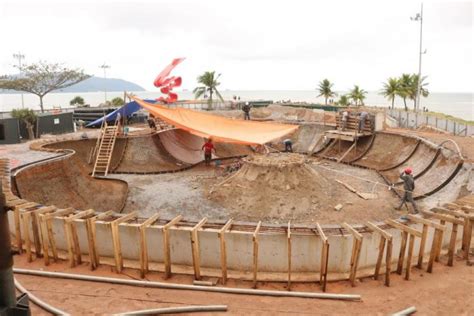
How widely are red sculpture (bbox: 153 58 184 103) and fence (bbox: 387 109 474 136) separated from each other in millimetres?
20199

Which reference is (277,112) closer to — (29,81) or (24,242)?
(29,81)

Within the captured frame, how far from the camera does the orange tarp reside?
21391 mm

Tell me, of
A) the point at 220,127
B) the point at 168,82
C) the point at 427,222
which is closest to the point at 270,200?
the point at 220,127

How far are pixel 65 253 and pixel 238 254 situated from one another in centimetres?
454

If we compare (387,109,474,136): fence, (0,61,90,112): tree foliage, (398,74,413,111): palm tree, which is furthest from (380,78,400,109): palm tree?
(0,61,90,112): tree foliage

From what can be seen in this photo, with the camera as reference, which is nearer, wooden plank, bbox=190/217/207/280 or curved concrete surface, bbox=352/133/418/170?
wooden plank, bbox=190/217/207/280

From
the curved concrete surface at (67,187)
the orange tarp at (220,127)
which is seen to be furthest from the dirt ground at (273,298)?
the orange tarp at (220,127)

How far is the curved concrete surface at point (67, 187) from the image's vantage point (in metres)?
15.0

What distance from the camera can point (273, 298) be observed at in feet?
24.8

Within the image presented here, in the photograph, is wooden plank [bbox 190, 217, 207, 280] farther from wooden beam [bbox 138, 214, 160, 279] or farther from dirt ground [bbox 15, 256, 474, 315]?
wooden beam [bbox 138, 214, 160, 279]

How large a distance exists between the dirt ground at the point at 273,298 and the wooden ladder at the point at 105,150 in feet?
51.3

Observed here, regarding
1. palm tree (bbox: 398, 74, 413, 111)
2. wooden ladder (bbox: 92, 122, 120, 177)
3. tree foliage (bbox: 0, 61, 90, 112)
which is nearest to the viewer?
wooden ladder (bbox: 92, 122, 120, 177)

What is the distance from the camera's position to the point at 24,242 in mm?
9922

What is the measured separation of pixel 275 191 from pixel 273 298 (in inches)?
416
